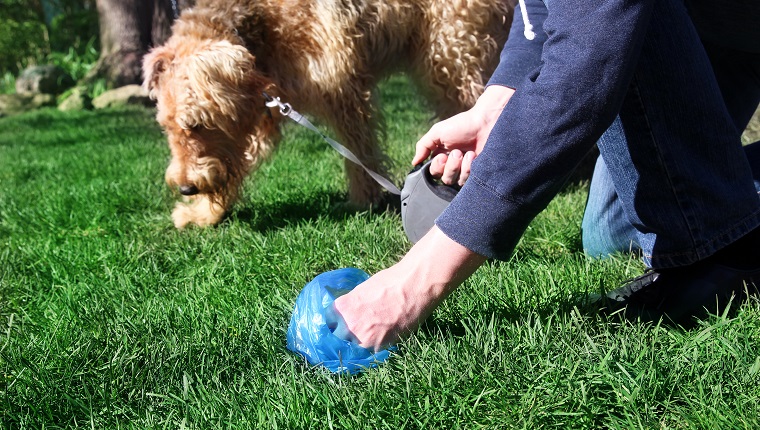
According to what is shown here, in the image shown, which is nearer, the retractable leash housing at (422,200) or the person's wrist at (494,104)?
the person's wrist at (494,104)

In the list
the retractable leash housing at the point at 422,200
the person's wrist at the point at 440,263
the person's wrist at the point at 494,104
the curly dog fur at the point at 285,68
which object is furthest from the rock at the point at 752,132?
the person's wrist at the point at 440,263

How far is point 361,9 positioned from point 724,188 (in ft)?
7.17

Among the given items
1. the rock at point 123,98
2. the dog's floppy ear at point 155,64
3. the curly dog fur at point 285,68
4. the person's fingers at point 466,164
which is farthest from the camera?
the rock at point 123,98

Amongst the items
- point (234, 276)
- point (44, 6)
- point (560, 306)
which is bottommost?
point (44, 6)

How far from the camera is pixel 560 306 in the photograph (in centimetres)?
202

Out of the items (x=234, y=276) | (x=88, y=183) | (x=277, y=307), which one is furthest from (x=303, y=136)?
(x=277, y=307)

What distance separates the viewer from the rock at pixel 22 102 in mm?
11422

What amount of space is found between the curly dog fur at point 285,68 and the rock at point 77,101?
24.2ft

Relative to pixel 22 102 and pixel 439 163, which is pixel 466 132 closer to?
pixel 439 163

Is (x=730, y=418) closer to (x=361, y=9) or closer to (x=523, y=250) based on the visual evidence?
(x=523, y=250)

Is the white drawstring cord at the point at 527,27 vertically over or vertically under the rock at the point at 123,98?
over

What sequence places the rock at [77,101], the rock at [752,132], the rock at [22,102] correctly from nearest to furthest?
the rock at [752,132] → the rock at [77,101] → the rock at [22,102]

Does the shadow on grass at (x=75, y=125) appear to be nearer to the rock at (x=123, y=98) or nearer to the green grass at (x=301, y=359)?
the rock at (x=123, y=98)

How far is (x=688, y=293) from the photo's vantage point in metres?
1.93
